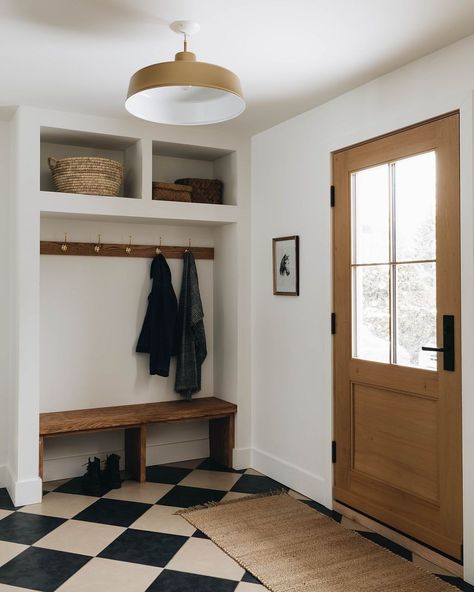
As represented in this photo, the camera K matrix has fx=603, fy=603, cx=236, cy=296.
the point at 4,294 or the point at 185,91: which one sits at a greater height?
the point at 185,91

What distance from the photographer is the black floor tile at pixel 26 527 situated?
129 inches

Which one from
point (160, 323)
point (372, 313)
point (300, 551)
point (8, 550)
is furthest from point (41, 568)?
point (372, 313)

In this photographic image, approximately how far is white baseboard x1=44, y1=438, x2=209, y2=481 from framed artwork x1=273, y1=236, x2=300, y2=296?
4.86 ft

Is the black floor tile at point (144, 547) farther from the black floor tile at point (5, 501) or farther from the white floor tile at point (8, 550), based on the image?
the black floor tile at point (5, 501)

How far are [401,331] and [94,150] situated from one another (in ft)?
8.66

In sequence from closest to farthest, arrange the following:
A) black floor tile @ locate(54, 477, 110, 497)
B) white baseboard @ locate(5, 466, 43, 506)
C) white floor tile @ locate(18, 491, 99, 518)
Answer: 1. white floor tile @ locate(18, 491, 99, 518)
2. white baseboard @ locate(5, 466, 43, 506)
3. black floor tile @ locate(54, 477, 110, 497)

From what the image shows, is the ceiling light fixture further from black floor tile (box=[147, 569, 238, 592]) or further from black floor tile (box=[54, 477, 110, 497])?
black floor tile (box=[54, 477, 110, 497])

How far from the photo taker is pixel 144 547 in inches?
125

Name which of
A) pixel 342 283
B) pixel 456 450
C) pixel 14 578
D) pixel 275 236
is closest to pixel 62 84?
pixel 275 236

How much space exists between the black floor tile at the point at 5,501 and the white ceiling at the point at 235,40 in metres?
2.50

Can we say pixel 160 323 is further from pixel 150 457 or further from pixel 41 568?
pixel 41 568

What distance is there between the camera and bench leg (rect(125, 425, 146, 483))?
416cm

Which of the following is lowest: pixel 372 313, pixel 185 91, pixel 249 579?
pixel 249 579

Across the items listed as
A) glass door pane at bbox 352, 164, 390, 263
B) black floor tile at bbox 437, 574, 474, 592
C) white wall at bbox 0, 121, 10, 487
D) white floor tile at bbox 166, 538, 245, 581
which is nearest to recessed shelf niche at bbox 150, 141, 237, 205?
white wall at bbox 0, 121, 10, 487
